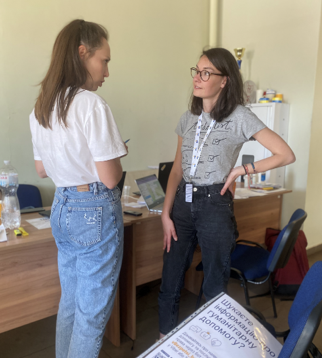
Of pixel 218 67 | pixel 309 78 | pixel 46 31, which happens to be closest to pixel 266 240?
pixel 309 78

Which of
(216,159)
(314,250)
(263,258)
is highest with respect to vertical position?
(216,159)

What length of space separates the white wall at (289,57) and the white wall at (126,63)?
662 mm

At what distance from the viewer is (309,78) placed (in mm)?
3098

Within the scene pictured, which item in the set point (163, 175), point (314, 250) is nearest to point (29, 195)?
point (163, 175)

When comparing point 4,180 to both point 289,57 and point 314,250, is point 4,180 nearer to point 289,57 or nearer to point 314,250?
point 289,57

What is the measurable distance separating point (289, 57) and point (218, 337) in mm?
3180

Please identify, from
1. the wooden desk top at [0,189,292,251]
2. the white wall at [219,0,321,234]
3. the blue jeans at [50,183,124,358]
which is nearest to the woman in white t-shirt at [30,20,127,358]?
the blue jeans at [50,183,124,358]

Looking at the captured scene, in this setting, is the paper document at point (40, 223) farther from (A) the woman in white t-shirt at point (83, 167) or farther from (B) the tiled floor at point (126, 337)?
(B) the tiled floor at point (126, 337)

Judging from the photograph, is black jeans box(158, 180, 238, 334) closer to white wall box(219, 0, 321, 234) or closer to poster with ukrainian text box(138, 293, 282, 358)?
poster with ukrainian text box(138, 293, 282, 358)

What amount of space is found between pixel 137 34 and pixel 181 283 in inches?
110

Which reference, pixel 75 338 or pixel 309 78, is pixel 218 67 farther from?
pixel 309 78

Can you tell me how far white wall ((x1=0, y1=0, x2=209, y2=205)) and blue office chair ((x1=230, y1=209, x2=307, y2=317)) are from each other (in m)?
1.85

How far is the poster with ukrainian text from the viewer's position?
729mm

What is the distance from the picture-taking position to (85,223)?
3.71 ft
